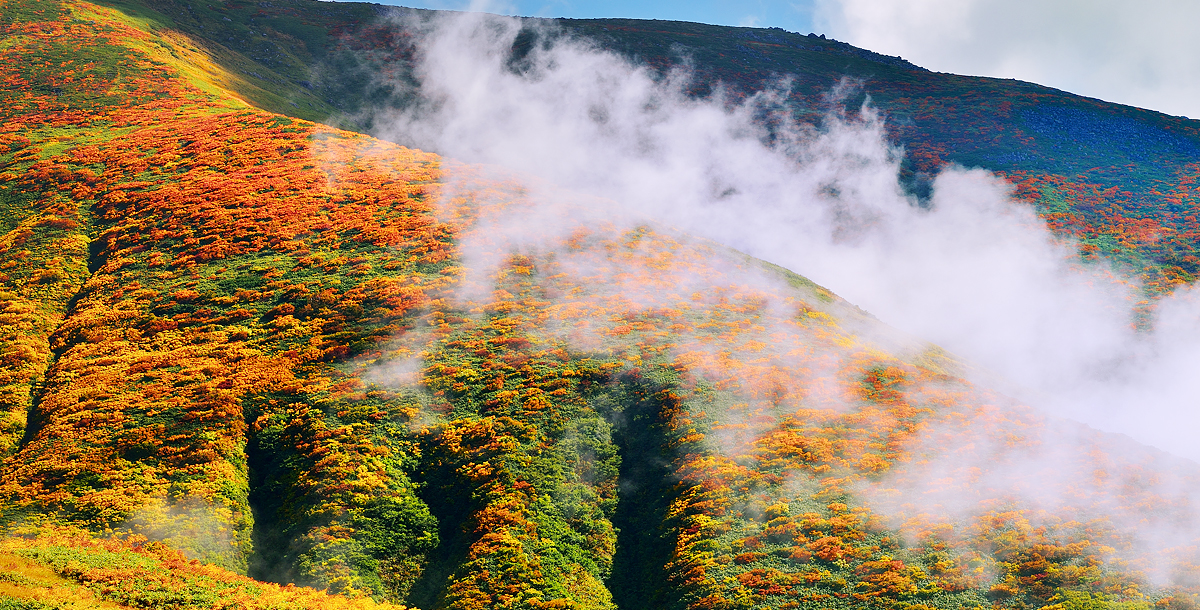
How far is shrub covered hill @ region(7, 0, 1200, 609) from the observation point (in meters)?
25.0

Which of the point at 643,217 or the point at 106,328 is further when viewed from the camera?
the point at 643,217

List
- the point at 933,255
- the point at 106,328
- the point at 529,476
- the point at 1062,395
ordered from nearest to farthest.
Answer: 1. the point at 529,476
2. the point at 106,328
3. the point at 1062,395
4. the point at 933,255

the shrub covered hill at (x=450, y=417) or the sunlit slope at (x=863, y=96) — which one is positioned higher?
the sunlit slope at (x=863, y=96)

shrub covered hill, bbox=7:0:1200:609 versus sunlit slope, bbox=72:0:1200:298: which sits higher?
sunlit slope, bbox=72:0:1200:298

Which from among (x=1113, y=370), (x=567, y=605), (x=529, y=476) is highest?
(x=1113, y=370)

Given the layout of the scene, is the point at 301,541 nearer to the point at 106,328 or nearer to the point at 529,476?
the point at 529,476

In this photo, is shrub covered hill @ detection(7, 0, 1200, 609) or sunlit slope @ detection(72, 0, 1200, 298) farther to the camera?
sunlit slope @ detection(72, 0, 1200, 298)

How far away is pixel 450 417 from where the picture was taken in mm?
32531

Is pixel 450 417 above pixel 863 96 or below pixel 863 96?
below

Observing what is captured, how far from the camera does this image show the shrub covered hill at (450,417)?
25.0m

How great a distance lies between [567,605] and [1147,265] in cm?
6593

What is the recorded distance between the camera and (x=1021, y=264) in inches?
2613

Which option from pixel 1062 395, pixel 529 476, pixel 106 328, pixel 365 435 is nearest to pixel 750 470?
pixel 529 476

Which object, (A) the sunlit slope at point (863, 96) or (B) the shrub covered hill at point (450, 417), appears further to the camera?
(A) the sunlit slope at point (863, 96)
